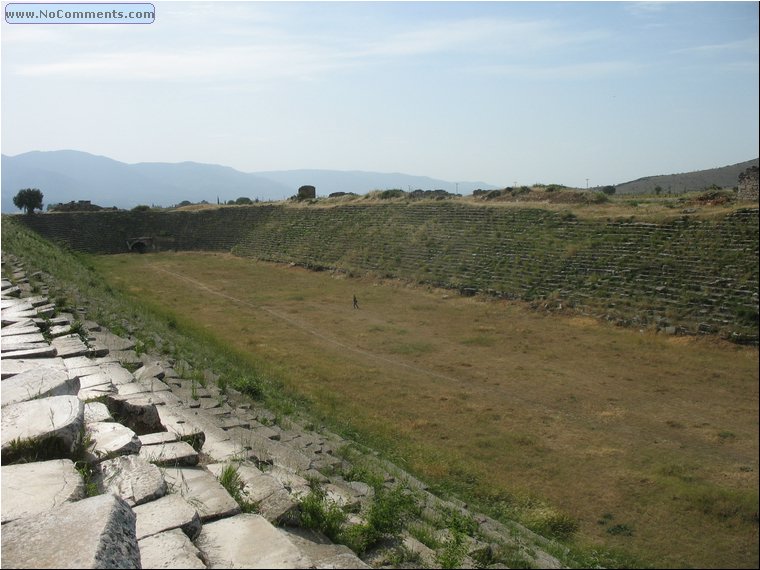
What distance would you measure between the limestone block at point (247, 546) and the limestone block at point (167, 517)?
0.27ft

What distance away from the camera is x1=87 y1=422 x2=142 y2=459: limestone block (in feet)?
12.4

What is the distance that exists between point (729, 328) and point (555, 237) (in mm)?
9395

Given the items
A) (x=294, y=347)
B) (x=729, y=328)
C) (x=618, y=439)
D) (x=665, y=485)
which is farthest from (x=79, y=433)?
(x=729, y=328)

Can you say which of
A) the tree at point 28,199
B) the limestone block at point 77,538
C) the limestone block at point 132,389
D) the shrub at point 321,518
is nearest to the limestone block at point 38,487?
the limestone block at point 77,538

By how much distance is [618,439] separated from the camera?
802 centimetres

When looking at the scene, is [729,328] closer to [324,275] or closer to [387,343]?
[387,343]

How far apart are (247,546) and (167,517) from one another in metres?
0.48

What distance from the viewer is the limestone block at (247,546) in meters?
2.61

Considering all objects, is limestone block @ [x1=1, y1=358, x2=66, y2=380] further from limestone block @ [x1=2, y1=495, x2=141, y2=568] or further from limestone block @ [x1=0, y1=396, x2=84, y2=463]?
limestone block @ [x1=2, y1=495, x2=141, y2=568]

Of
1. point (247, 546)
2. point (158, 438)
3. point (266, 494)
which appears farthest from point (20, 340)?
point (247, 546)

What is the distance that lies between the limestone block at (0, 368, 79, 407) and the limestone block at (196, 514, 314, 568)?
2.21 meters

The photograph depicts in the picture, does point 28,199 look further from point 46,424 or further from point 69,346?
point 46,424

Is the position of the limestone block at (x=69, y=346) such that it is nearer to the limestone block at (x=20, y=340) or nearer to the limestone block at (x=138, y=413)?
the limestone block at (x=20, y=340)

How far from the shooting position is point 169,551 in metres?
2.55
